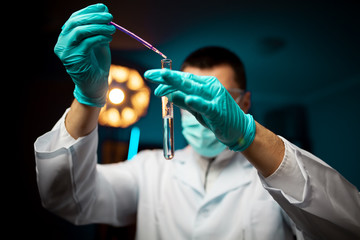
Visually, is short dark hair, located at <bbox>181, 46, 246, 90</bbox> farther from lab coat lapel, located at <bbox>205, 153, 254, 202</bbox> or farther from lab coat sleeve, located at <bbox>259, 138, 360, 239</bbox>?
lab coat sleeve, located at <bbox>259, 138, 360, 239</bbox>

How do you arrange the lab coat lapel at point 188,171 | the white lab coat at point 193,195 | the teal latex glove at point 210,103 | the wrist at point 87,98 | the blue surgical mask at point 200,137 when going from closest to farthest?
the teal latex glove at point 210,103, the white lab coat at point 193,195, the wrist at point 87,98, the blue surgical mask at point 200,137, the lab coat lapel at point 188,171

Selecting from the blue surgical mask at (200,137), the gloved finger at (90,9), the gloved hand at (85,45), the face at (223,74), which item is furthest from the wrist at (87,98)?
the face at (223,74)

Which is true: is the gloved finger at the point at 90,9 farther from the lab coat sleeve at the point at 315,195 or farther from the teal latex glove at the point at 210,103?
the lab coat sleeve at the point at 315,195

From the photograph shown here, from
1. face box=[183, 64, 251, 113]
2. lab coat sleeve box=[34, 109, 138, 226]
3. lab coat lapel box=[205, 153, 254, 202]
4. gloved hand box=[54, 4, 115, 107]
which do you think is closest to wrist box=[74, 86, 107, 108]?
gloved hand box=[54, 4, 115, 107]

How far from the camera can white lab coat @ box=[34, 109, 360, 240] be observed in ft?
2.58

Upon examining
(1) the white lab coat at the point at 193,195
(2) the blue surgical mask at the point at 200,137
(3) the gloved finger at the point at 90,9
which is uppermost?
(3) the gloved finger at the point at 90,9

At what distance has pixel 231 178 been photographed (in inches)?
51.3

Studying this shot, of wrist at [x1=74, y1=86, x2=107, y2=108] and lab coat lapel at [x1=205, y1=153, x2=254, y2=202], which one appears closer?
wrist at [x1=74, y1=86, x2=107, y2=108]

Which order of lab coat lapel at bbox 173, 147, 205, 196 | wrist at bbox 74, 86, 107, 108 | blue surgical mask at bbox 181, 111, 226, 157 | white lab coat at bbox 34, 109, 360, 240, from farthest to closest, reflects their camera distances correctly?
lab coat lapel at bbox 173, 147, 205, 196 → blue surgical mask at bbox 181, 111, 226, 157 → wrist at bbox 74, 86, 107, 108 → white lab coat at bbox 34, 109, 360, 240

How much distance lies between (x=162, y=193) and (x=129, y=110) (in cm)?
107

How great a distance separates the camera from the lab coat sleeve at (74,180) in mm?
970

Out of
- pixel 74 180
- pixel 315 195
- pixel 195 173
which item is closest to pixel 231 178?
pixel 195 173

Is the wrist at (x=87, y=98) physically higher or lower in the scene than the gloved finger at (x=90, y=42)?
lower

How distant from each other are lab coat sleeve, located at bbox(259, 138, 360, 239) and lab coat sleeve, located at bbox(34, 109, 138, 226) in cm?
74
